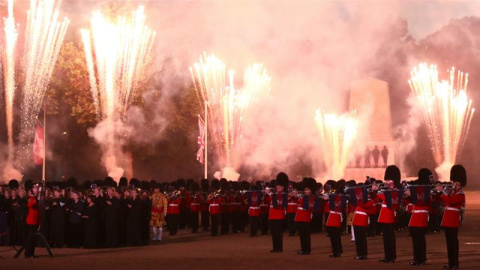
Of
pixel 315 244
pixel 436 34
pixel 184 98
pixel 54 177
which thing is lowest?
pixel 315 244

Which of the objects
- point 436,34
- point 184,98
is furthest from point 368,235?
point 436,34

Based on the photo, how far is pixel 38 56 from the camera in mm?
47688

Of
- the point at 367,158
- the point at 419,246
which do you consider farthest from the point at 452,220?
the point at 367,158

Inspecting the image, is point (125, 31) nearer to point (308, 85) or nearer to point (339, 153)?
point (339, 153)

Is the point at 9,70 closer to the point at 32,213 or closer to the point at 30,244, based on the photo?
the point at 32,213

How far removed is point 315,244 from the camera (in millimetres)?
26188

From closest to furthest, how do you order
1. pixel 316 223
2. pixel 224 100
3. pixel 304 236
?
pixel 304 236, pixel 316 223, pixel 224 100

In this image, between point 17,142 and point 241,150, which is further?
point 241,150

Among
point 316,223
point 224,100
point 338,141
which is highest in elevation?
point 224,100

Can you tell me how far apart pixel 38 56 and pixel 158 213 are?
2136 cm

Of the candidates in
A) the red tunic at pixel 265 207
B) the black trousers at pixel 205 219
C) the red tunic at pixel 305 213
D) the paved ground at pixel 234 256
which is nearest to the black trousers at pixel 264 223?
the red tunic at pixel 265 207

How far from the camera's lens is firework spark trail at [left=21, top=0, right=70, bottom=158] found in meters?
43.5

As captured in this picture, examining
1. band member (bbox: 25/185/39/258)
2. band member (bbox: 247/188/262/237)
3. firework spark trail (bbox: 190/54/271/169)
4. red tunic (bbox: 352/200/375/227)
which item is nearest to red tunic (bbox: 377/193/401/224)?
red tunic (bbox: 352/200/375/227)

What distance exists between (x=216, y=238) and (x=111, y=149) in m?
24.9
